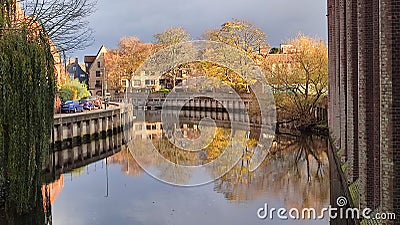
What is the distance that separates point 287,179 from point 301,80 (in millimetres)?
14994

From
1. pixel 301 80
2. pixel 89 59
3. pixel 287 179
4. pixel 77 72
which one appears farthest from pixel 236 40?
pixel 89 59

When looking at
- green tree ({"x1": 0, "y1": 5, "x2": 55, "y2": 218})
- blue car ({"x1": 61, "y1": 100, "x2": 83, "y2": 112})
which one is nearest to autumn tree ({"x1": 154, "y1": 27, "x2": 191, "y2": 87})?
blue car ({"x1": 61, "y1": 100, "x2": 83, "y2": 112})

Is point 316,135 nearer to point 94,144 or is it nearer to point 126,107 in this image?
point 94,144

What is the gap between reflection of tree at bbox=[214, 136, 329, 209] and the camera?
14749mm

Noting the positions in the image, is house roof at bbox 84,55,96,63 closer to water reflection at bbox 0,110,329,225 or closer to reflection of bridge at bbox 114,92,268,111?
reflection of bridge at bbox 114,92,268,111

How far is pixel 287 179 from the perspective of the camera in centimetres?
1786

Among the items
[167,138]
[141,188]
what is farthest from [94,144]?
[141,188]

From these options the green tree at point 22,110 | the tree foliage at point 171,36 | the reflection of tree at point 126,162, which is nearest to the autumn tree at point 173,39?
the tree foliage at point 171,36

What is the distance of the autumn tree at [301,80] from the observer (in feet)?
104

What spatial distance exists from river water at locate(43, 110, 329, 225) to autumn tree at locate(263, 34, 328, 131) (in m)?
7.80

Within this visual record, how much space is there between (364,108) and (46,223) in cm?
733

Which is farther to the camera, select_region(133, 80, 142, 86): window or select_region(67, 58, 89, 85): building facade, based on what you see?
select_region(67, 58, 89, 85): building facade

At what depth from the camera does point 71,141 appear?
29.6m

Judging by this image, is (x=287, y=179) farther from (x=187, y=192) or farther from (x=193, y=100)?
(x=193, y=100)
